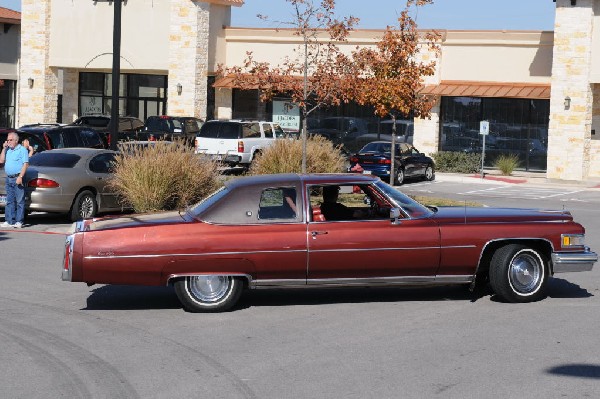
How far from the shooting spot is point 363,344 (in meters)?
9.70

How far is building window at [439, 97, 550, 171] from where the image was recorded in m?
38.7

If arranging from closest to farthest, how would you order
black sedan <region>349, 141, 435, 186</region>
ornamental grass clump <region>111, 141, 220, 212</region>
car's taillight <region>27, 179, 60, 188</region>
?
ornamental grass clump <region>111, 141, 220, 212</region>, car's taillight <region>27, 179, 60, 188</region>, black sedan <region>349, 141, 435, 186</region>

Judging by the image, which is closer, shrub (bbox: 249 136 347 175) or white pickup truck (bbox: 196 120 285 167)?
shrub (bbox: 249 136 347 175)

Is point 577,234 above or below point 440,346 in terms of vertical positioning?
above

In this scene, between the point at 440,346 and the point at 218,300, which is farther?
the point at 218,300

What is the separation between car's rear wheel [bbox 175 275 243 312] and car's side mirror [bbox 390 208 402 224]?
181 centimetres

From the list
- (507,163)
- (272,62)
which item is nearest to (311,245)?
(507,163)

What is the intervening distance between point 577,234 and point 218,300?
415cm

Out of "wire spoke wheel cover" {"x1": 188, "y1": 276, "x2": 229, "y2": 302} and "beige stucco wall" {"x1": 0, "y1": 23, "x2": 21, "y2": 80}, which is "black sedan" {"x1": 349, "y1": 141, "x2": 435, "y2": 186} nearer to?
"beige stucco wall" {"x1": 0, "y1": 23, "x2": 21, "y2": 80}

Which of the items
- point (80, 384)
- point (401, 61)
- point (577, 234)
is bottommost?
point (80, 384)

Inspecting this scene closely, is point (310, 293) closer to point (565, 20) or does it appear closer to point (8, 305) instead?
point (8, 305)

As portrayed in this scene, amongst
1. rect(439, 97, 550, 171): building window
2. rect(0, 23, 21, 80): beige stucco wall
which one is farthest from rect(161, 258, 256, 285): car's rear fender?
rect(0, 23, 21, 80): beige stucco wall

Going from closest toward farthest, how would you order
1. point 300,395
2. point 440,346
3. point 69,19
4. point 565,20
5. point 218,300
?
point 300,395, point 440,346, point 218,300, point 565,20, point 69,19

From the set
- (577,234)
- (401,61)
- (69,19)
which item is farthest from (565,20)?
(577,234)
